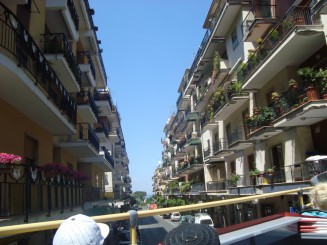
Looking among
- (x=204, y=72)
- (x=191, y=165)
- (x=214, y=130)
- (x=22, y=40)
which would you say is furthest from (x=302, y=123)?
(x=191, y=165)

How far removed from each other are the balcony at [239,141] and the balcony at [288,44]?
15.8 ft

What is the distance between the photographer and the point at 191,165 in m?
45.2

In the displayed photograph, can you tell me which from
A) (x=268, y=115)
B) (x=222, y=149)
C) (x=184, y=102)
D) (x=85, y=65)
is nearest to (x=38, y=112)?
(x=85, y=65)

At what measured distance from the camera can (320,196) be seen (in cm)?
331

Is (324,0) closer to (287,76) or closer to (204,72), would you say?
(287,76)

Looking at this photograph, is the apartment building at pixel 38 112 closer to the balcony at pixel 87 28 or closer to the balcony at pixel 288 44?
the balcony at pixel 87 28

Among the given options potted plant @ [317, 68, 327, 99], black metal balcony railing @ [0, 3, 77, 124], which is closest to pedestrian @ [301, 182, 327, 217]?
black metal balcony railing @ [0, 3, 77, 124]

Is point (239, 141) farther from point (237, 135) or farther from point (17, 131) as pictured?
point (17, 131)

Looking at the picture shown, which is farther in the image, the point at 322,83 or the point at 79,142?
the point at 79,142

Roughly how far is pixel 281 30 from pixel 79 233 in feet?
60.0

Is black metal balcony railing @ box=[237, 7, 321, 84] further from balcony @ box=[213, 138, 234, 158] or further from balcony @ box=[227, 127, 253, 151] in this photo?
balcony @ box=[213, 138, 234, 158]

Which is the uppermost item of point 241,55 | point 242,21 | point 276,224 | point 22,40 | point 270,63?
point 242,21

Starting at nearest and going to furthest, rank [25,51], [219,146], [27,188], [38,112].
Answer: [27,188] < [25,51] < [38,112] < [219,146]

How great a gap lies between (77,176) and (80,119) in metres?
9.25
